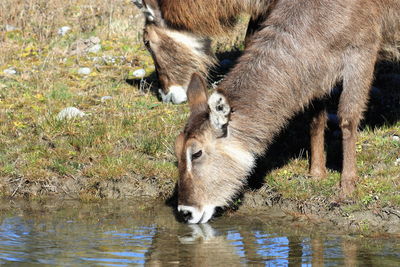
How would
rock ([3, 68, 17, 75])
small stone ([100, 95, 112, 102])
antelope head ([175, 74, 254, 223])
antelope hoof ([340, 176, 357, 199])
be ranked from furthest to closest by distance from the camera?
rock ([3, 68, 17, 75]), small stone ([100, 95, 112, 102]), antelope hoof ([340, 176, 357, 199]), antelope head ([175, 74, 254, 223])

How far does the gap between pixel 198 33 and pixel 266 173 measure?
273cm

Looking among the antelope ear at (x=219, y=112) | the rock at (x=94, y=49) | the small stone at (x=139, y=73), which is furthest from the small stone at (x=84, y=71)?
the antelope ear at (x=219, y=112)

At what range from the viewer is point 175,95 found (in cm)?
1066

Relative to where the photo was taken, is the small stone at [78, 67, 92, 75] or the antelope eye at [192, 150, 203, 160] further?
the small stone at [78, 67, 92, 75]

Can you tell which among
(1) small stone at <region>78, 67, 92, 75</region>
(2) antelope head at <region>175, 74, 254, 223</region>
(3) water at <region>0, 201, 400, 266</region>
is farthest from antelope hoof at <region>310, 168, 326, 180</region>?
(1) small stone at <region>78, 67, 92, 75</region>

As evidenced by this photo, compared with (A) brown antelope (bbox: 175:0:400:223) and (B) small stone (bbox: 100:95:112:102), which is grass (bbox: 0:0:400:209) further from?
(A) brown antelope (bbox: 175:0:400:223)

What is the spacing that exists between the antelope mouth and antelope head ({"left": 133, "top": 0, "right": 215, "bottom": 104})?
354 cm

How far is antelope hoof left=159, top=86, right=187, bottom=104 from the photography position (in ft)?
34.9

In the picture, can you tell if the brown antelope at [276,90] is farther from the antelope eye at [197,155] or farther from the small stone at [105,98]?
the small stone at [105,98]

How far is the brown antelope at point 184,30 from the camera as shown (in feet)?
32.5

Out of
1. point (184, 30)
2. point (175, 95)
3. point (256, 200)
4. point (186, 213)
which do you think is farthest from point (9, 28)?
point (186, 213)

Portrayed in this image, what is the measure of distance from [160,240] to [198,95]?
59.1 inches

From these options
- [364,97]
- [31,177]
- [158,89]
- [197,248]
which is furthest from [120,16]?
[197,248]

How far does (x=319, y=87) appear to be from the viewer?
25.8 feet
